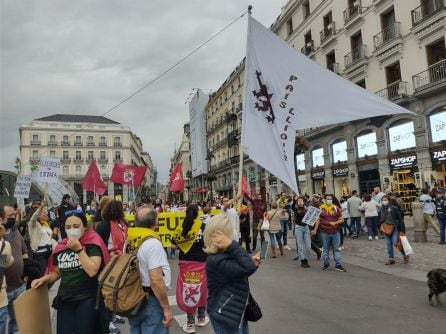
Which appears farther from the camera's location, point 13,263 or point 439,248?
point 439,248

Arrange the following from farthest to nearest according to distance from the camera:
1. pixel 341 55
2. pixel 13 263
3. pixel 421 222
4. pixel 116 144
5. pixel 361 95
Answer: pixel 116 144
pixel 341 55
pixel 421 222
pixel 361 95
pixel 13 263

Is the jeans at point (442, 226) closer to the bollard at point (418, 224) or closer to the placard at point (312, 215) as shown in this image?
the bollard at point (418, 224)

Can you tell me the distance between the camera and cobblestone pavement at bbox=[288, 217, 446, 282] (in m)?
7.69

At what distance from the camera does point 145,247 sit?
10.1 feet

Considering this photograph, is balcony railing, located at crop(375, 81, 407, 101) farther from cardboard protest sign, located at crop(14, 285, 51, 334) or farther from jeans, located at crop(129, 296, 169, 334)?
cardboard protest sign, located at crop(14, 285, 51, 334)

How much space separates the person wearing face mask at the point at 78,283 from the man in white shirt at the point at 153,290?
360 millimetres

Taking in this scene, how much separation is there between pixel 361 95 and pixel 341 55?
2375cm

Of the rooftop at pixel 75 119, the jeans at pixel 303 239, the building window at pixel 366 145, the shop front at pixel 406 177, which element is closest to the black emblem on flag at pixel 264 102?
the jeans at pixel 303 239

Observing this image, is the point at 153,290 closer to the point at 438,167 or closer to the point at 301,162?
the point at 438,167

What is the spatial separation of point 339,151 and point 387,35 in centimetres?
826

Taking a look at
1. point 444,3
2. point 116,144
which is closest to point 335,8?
point 444,3

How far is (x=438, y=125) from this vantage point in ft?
61.1

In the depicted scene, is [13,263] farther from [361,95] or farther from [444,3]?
[444,3]

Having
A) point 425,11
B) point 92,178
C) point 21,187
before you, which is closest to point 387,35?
point 425,11
